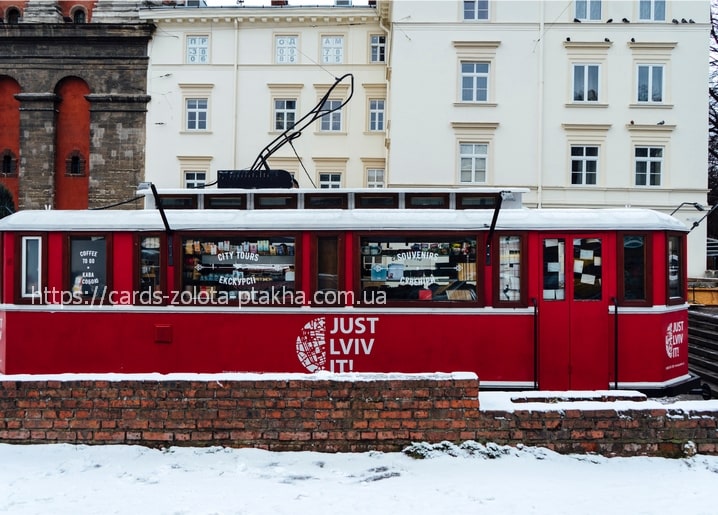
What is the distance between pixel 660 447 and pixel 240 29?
28.5 m

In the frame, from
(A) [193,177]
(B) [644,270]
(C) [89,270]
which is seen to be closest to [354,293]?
(C) [89,270]

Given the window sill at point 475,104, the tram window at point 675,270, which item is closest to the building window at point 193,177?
the window sill at point 475,104

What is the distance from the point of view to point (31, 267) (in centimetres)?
771

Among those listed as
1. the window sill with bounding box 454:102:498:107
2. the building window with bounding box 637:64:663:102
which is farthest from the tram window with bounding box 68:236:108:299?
the building window with bounding box 637:64:663:102

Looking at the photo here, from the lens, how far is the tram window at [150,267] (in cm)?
769

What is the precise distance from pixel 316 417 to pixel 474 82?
22.9 metres

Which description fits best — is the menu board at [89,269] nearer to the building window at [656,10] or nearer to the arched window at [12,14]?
the building window at [656,10]

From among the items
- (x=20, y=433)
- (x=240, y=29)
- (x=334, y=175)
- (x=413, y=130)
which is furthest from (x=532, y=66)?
(x=20, y=433)

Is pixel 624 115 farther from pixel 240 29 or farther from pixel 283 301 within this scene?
pixel 283 301

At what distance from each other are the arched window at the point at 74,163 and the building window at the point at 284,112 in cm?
1074

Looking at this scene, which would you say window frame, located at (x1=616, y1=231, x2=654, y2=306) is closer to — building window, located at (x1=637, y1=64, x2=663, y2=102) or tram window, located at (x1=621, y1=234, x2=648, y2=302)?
tram window, located at (x1=621, y1=234, x2=648, y2=302)

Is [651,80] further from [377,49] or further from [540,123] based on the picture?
[377,49]

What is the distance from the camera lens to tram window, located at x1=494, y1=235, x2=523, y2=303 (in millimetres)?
7441

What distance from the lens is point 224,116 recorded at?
1142 inches
